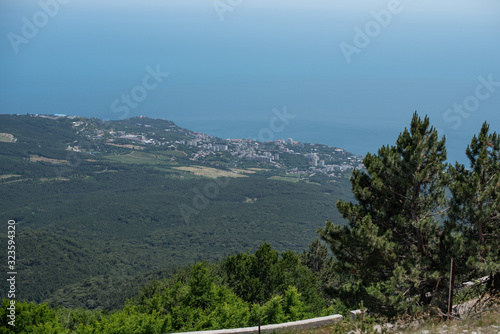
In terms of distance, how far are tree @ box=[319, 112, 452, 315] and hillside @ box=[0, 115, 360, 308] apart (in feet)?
122

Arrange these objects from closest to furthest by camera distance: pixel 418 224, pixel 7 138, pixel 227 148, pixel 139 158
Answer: pixel 418 224 < pixel 7 138 < pixel 139 158 < pixel 227 148

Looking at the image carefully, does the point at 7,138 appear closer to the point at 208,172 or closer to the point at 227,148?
the point at 208,172

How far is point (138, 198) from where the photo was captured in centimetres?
10031

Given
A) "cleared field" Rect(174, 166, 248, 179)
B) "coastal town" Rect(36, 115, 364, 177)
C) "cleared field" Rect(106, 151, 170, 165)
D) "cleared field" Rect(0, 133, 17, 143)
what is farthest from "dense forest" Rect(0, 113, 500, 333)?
"cleared field" Rect(0, 133, 17, 143)

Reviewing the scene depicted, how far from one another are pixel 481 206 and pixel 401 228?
1.60 m

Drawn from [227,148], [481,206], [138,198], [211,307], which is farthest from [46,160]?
[481,206]

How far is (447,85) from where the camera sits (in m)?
198

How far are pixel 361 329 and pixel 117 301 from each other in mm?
39485

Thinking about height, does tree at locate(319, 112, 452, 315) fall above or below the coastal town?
below

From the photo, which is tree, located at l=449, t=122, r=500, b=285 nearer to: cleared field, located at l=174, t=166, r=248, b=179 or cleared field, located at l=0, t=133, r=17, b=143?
cleared field, located at l=174, t=166, r=248, b=179

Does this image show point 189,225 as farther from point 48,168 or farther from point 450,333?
point 450,333

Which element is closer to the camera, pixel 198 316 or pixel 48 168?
pixel 198 316

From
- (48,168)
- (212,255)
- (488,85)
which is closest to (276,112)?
(488,85)

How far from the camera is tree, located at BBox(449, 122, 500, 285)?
25.5ft
